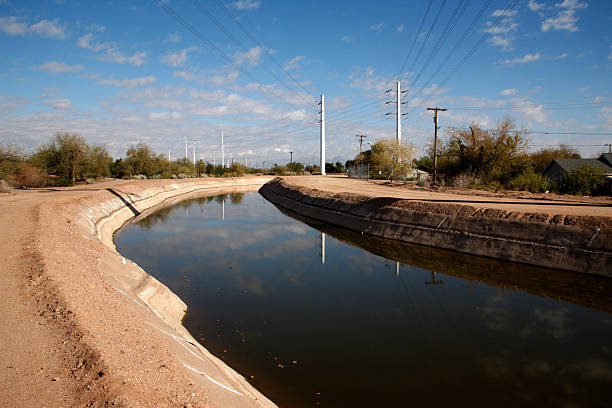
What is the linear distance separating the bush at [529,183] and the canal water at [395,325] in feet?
56.3

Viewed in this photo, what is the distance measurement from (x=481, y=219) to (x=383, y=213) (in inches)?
253

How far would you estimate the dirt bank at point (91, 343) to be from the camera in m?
4.01

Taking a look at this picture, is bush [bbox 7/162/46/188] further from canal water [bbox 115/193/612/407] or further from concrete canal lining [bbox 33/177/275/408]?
concrete canal lining [bbox 33/177/275/408]

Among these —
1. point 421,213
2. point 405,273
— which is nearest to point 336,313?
point 405,273

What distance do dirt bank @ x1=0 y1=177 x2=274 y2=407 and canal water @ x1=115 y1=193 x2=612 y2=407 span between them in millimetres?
1216

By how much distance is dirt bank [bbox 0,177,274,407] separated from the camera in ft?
13.1

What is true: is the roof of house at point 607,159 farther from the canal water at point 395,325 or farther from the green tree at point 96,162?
the green tree at point 96,162

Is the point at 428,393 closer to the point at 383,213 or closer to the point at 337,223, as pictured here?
the point at 383,213

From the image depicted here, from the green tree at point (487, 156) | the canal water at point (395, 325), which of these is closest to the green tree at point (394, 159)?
the green tree at point (487, 156)

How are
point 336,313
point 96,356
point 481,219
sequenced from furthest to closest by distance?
1. point 481,219
2. point 336,313
3. point 96,356

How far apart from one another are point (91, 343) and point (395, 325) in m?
6.66

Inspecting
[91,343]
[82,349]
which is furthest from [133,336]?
[82,349]

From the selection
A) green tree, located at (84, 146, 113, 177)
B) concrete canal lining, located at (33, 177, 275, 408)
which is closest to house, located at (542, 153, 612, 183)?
concrete canal lining, located at (33, 177, 275, 408)

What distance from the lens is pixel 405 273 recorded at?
13938 mm
